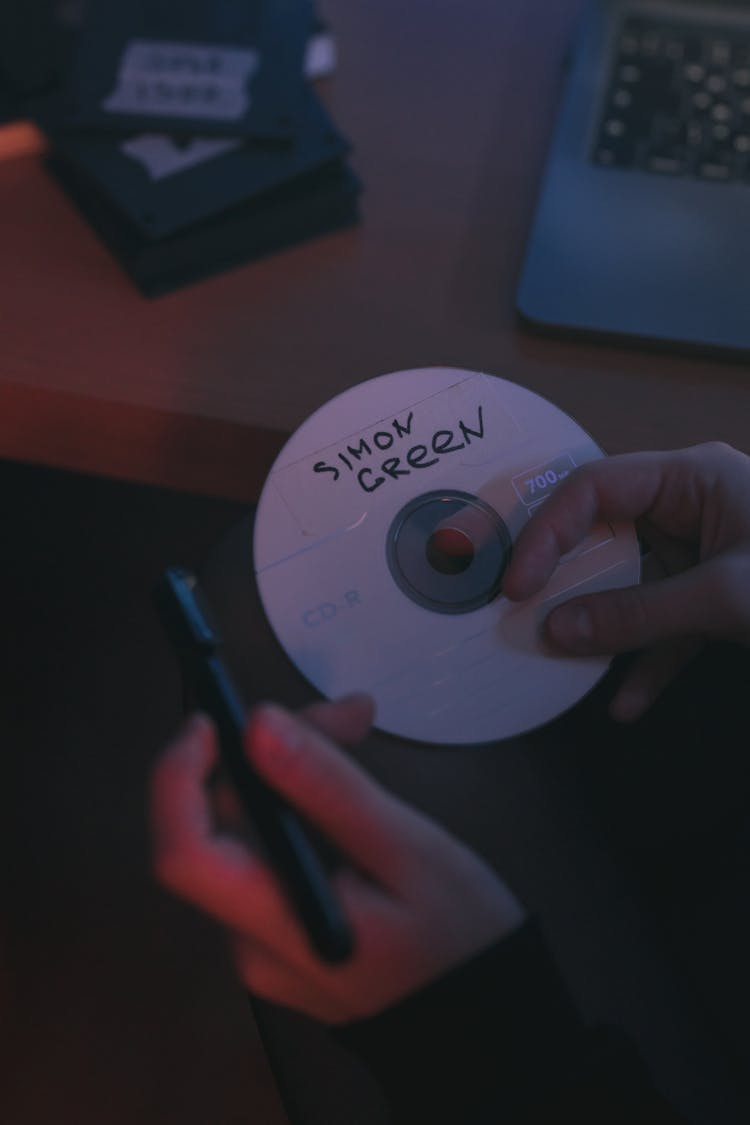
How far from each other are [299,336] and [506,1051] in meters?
0.44

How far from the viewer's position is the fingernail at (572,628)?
52 centimetres

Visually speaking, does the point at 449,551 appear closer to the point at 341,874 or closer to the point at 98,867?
the point at 341,874

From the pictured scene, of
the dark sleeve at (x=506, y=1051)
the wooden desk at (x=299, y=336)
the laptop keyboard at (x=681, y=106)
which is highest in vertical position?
the laptop keyboard at (x=681, y=106)

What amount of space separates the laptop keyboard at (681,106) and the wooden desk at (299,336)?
0.06 meters

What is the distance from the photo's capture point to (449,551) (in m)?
0.56

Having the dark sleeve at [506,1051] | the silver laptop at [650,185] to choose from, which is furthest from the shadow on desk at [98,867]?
the silver laptop at [650,185]

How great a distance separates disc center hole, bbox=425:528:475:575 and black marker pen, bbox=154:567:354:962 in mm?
150

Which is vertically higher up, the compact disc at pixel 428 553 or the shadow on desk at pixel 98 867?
the compact disc at pixel 428 553

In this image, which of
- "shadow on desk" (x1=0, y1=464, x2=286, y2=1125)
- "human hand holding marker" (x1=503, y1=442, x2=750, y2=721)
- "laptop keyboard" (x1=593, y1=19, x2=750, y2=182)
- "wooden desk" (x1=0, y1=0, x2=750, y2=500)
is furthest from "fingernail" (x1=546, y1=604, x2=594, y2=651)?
"shadow on desk" (x1=0, y1=464, x2=286, y2=1125)

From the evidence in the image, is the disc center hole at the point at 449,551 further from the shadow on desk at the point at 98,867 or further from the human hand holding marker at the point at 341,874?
the shadow on desk at the point at 98,867

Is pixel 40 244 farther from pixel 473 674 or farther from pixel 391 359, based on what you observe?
pixel 473 674

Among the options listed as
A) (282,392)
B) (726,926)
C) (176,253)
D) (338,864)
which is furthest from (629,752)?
(176,253)

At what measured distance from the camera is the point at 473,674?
1.71ft

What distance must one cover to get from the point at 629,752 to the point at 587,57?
53cm
